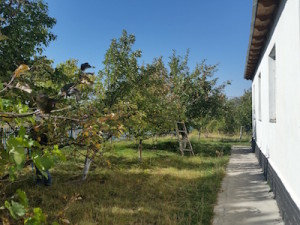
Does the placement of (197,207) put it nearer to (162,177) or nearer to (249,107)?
(162,177)

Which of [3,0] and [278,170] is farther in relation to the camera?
[278,170]

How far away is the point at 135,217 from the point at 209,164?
18.6 ft

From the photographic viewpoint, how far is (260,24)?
5.80 meters

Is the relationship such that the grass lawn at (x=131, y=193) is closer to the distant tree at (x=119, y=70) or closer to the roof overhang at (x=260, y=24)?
the distant tree at (x=119, y=70)

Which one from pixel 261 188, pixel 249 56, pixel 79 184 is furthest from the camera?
pixel 249 56

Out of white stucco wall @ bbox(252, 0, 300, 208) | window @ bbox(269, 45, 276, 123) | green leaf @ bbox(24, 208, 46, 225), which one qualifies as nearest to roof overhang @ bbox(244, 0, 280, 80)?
→ white stucco wall @ bbox(252, 0, 300, 208)

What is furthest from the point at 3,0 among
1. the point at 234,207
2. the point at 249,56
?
the point at 249,56

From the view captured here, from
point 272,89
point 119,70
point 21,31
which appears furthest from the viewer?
point 119,70

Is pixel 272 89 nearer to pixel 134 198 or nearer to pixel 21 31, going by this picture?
pixel 134 198

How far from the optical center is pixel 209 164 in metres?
9.81

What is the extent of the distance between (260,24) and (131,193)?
4618 mm

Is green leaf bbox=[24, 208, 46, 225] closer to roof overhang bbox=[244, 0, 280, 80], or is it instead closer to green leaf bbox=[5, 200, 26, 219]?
green leaf bbox=[5, 200, 26, 219]

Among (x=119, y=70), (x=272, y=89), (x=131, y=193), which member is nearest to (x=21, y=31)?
(x=119, y=70)

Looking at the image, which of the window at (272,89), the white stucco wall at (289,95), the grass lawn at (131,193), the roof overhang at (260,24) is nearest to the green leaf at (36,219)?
the grass lawn at (131,193)
